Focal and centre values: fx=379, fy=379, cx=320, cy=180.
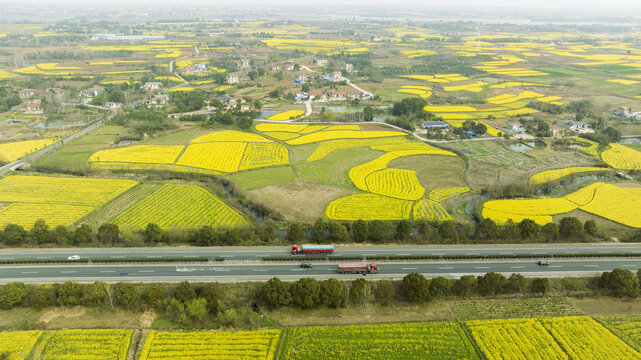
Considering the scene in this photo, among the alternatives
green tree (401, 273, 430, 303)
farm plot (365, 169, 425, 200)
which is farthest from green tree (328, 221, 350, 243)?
farm plot (365, 169, 425, 200)

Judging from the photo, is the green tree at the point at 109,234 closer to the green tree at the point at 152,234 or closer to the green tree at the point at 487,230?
the green tree at the point at 152,234

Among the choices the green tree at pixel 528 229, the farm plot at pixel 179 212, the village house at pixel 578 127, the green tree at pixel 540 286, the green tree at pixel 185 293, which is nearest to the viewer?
the green tree at pixel 185 293

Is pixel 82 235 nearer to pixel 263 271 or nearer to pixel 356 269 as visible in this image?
pixel 263 271

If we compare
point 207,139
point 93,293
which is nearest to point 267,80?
point 207,139

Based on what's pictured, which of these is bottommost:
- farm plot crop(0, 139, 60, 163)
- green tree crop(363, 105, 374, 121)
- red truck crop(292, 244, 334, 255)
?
red truck crop(292, 244, 334, 255)

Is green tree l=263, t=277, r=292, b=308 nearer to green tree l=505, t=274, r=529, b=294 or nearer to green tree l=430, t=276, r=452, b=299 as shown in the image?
green tree l=430, t=276, r=452, b=299

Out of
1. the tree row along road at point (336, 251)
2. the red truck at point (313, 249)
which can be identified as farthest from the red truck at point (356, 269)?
the red truck at point (313, 249)
